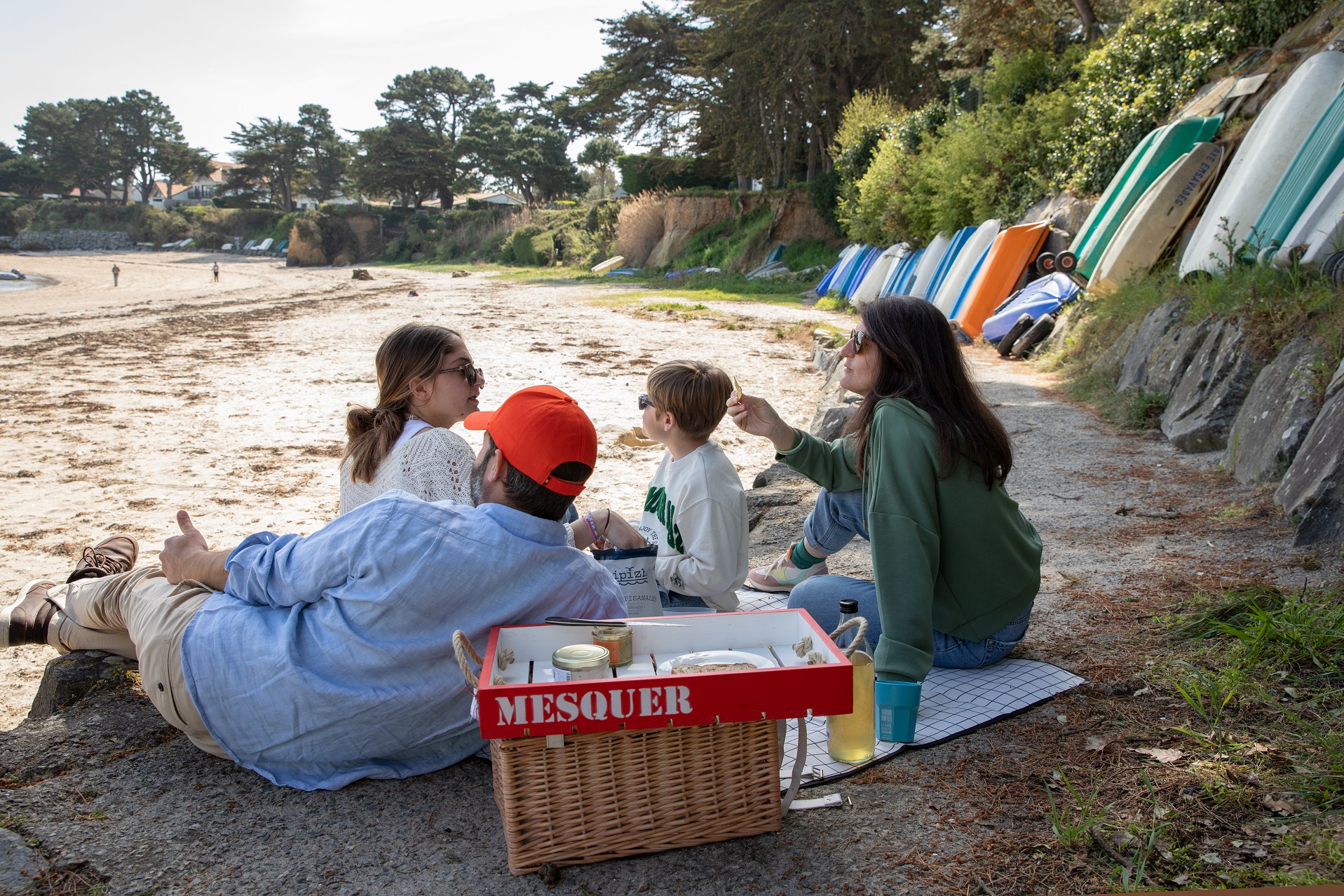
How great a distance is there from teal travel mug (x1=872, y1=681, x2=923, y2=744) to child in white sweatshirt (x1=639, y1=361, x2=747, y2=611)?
0.69m

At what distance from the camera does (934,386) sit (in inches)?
96.5

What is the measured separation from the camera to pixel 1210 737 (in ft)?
7.34

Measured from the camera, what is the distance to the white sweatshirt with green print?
2887mm

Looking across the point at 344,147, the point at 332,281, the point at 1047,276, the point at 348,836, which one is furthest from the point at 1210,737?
the point at 344,147

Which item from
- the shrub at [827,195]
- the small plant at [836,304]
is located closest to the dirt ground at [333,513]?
the small plant at [836,304]

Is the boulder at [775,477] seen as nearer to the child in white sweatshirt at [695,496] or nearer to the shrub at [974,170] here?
the child in white sweatshirt at [695,496]

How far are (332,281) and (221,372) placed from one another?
71.8 ft

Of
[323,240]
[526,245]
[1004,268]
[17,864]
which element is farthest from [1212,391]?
[323,240]

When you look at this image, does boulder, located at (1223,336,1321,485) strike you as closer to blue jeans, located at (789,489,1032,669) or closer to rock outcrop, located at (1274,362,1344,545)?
rock outcrop, located at (1274,362,1344,545)

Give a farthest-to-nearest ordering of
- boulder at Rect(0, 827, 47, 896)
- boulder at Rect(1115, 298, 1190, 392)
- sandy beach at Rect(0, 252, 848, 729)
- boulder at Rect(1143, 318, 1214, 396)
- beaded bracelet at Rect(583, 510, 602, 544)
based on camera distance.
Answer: boulder at Rect(1115, 298, 1190, 392), boulder at Rect(1143, 318, 1214, 396), sandy beach at Rect(0, 252, 848, 729), beaded bracelet at Rect(583, 510, 602, 544), boulder at Rect(0, 827, 47, 896)

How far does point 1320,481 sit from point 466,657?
3.41 metres

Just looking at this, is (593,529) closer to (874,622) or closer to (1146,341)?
(874,622)

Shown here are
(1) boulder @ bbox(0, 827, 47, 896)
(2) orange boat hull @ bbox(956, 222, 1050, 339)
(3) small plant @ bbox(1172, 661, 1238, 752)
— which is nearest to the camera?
(1) boulder @ bbox(0, 827, 47, 896)

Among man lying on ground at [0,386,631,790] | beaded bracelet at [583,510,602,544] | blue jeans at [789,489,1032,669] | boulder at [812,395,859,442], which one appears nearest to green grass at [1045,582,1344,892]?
blue jeans at [789,489,1032,669]
